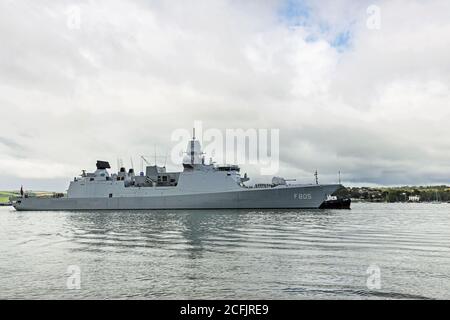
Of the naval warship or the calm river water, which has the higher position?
the naval warship

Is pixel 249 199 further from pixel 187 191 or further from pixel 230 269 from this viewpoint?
pixel 230 269

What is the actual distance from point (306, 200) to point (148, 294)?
130ft

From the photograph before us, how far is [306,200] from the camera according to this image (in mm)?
46094

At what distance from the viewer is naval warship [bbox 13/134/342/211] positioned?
149 feet
